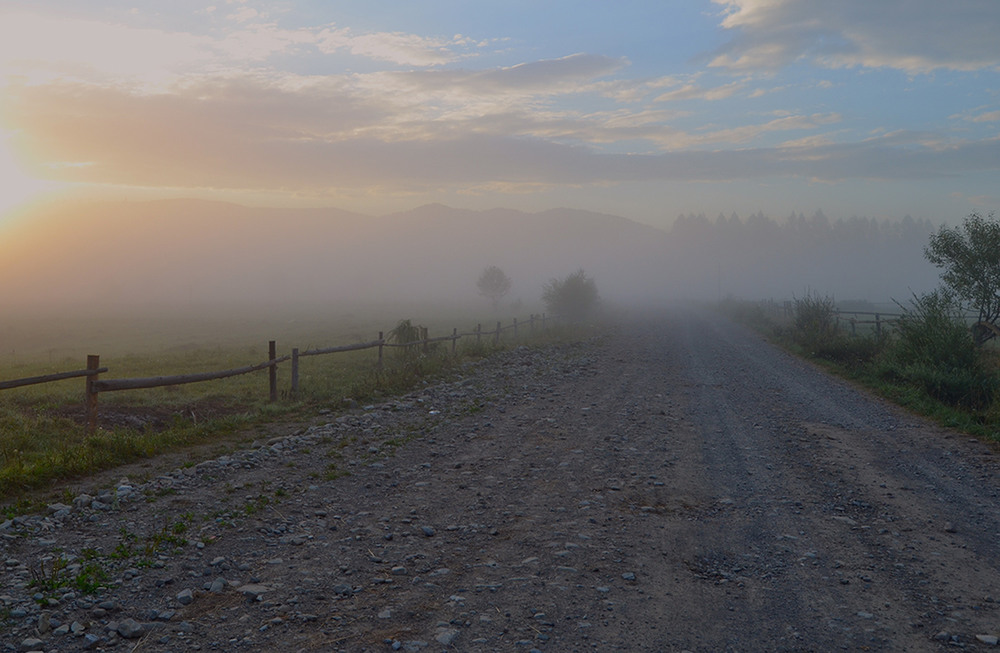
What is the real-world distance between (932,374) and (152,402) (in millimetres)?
18285

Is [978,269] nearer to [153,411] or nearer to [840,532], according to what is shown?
[840,532]

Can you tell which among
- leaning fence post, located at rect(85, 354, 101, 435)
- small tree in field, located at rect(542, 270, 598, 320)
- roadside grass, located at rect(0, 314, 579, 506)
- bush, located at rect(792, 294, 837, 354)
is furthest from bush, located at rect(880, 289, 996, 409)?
small tree in field, located at rect(542, 270, 598, 320)

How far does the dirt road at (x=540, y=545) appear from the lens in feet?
14.6

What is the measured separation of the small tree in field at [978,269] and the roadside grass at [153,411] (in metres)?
17.4

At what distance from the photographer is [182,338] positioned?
49.8 m

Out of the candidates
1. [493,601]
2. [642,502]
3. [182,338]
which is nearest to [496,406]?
[642,502]

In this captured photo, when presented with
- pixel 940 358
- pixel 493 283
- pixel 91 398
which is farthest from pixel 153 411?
pixel 493 283

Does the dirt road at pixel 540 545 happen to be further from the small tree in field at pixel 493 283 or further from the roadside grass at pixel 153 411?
the small tree in field at pixel 493 283

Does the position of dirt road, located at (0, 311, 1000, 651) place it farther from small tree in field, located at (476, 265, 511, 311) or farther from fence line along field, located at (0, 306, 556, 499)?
small tree in field, located at (476, 265, 511, 311)

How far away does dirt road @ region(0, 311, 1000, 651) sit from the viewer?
4.46 meters

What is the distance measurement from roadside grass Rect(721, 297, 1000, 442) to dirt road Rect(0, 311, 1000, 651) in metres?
1.54

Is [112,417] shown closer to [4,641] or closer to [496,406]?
[496,406]

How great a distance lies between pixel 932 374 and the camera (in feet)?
47.9

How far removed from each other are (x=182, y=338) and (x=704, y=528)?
51092 mm
